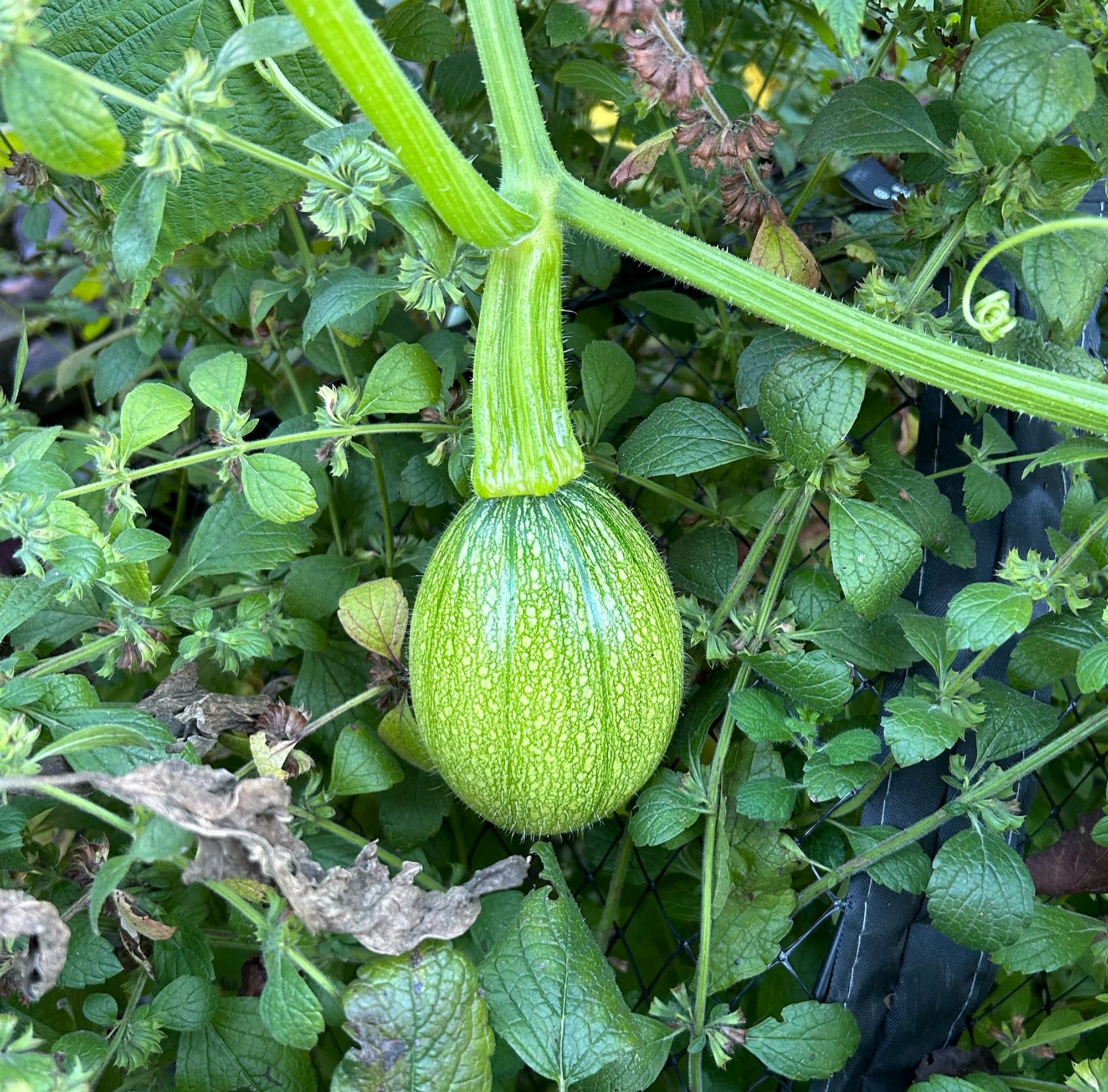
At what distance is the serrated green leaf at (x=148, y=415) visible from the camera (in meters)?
1.26

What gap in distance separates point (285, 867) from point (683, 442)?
673mm

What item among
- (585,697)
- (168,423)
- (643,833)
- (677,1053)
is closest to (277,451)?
(168,423)

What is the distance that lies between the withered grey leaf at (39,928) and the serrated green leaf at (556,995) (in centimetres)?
44

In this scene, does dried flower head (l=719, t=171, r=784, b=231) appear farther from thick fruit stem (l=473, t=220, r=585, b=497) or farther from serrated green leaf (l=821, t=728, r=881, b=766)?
serrated green leaf (l=821, t=728, r=881, b=766)

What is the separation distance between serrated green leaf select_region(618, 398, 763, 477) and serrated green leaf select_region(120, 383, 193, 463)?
1.72 feet

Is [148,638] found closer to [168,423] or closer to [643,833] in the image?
[168,423]

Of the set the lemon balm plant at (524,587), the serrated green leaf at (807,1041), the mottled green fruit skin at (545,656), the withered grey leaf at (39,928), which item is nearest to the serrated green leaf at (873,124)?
the lemon balm plant at (524,587)

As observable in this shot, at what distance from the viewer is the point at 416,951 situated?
1.08 m

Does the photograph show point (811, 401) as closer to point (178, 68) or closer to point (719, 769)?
point (719, 769)

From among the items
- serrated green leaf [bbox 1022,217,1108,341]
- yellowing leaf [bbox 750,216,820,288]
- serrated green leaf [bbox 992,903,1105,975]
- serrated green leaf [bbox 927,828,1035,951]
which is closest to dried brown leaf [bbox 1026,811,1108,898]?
serrated green leaf [bbox 992,903,1105,975]

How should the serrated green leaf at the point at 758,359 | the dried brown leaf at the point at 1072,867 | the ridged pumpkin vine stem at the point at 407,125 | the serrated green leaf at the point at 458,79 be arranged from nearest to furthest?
the ridged pumpkin vine stem at the point at 407,125 → the serrated green leaf at the point at 758,359 → the dried brown leaf at the point at 1072,867 → the serrated green leaf at the point at 458,79

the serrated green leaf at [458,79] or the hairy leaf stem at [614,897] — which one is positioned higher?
the serrated green leaf at [458,79]

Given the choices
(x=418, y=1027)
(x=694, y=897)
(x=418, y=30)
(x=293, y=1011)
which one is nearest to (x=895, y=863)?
(x=694, y=897)

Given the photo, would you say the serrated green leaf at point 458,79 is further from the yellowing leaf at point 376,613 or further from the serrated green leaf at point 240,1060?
the serrated green leaf at point 240,1060
